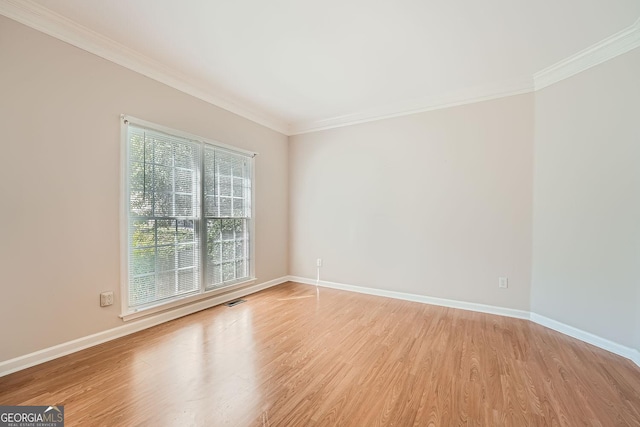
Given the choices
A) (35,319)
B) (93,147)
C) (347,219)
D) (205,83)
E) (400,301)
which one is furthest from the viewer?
(347,219)

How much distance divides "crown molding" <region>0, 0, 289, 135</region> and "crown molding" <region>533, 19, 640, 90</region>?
3707 millimetres

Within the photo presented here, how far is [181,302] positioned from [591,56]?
4859mm

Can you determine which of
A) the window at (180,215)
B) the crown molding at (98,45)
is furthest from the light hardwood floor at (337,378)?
the crown molding at (98,45)

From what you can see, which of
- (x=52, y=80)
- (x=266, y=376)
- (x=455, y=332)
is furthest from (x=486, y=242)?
(x=52, y=80)

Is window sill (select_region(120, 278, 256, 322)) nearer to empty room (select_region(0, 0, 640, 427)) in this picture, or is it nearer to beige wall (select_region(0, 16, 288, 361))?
empty room (select_region(0, 0, 640, 427))

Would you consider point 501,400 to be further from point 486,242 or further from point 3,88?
→ point 3,88

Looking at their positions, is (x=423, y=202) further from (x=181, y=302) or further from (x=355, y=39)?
(x=181, y=302)

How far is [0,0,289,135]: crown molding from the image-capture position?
1.97m

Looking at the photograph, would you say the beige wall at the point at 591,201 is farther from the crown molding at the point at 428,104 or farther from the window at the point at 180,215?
the window at the point at 180,215

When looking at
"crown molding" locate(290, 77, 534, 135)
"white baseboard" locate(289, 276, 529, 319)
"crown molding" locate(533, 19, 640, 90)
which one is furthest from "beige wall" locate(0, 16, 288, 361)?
"crown molding" locate(533, 19, 640, 90)

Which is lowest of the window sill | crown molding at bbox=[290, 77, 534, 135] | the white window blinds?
the window sill

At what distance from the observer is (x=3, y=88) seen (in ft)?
6.26

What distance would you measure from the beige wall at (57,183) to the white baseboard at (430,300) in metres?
2.82

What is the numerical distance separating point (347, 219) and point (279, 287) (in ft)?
5.14
